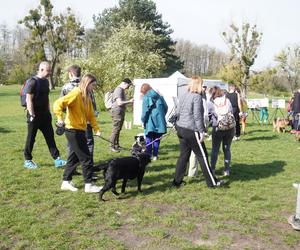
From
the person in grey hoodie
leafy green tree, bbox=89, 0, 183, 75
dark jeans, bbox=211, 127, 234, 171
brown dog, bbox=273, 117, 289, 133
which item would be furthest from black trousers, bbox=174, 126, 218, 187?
leafy green tree, bbox=89, 0, 183, 75

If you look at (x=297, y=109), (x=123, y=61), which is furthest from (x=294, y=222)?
(x=123, y=61)

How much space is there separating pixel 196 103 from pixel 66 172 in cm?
231

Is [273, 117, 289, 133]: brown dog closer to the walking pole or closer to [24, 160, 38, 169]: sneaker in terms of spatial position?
[24, 160, 38, 169]: sneaker

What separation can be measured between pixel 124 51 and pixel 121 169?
1002 inches

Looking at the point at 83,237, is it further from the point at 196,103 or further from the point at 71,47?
the point at 71,47

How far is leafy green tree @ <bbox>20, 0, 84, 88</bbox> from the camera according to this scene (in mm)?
55250

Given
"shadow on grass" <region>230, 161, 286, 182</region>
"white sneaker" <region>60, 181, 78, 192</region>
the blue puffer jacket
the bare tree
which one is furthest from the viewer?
the bare tree

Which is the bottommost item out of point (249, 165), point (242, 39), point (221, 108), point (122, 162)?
point (249, 165)

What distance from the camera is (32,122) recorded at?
22.8ft

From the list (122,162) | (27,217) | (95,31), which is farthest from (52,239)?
(95,31)

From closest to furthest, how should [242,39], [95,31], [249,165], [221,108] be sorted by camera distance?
[221,108] < [249,165] < [242,39] < [95,31]

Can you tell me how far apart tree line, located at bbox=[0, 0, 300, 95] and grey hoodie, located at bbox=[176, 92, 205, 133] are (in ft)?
69.8

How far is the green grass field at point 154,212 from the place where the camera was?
4.14 metres

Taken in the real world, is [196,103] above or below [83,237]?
above
